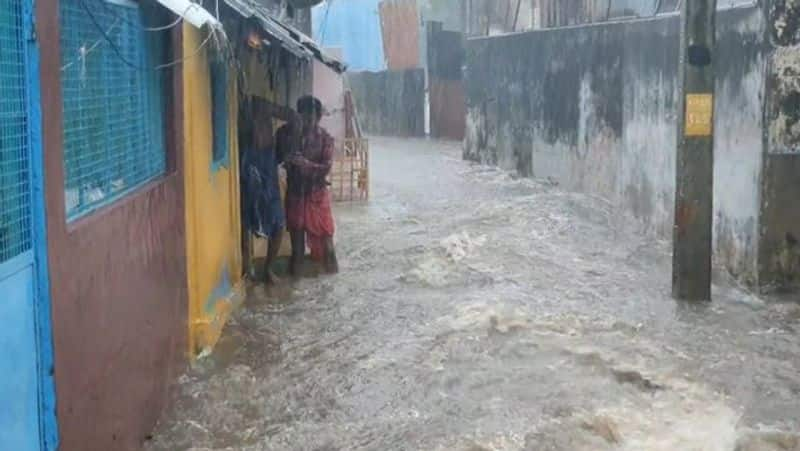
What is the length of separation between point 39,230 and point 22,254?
0.49 ft

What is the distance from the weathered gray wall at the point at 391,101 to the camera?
30.6 metres

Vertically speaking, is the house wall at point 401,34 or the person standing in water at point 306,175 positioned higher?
the house wall at point 401,34

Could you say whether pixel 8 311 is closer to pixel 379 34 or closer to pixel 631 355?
pixel 631 355

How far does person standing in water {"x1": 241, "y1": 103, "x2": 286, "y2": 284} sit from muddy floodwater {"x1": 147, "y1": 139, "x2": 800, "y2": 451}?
24.6 inches

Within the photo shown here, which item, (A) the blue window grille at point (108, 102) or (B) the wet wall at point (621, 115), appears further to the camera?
(B) the wet wall at point (621, 115)

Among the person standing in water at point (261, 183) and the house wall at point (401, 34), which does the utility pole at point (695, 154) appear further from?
the house wall at point (401, 34)

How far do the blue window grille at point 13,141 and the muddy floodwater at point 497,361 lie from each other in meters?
2.36

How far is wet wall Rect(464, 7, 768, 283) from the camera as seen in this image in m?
8.66

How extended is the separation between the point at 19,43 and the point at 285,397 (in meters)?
3.51

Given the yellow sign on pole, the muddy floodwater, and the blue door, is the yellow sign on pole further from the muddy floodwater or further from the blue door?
the blue door

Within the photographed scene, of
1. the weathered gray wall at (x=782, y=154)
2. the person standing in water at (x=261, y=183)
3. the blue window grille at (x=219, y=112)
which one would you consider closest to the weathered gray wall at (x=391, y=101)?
the person standing in water at (x=261, y=183)

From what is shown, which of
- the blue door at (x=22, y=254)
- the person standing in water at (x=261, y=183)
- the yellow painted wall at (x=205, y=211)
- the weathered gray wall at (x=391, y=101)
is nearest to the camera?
the blue door at (x=22, y=254)

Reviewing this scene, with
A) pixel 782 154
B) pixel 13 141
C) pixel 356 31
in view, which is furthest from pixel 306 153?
pixel 356 31

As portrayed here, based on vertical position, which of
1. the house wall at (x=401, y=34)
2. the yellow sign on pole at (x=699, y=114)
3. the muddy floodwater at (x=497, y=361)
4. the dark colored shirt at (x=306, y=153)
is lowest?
the muddy floodwater at (x=497, y=361)
